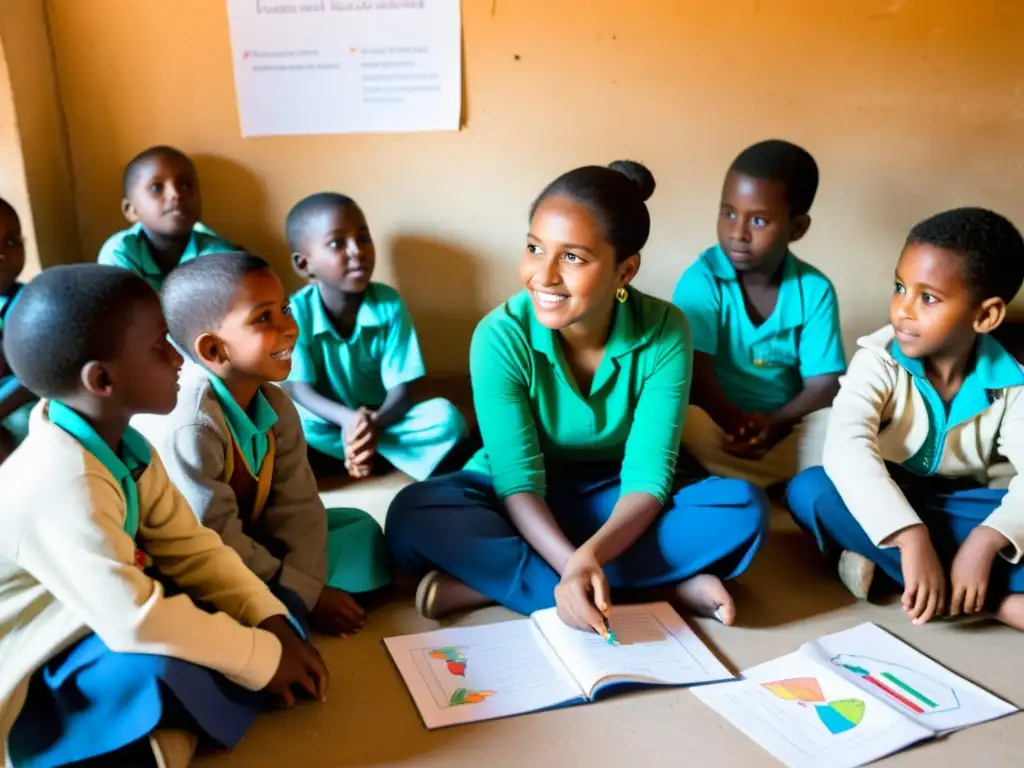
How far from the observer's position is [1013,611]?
138 centimetres

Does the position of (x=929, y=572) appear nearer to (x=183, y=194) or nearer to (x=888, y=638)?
(x=888, y=638)

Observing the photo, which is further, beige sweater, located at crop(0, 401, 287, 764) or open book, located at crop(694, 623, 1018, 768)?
open book, located at crop(694, 623, 1018, 768)

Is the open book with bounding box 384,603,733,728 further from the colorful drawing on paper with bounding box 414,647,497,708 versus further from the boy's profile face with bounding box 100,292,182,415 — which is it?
the boy's profile face with bounding box 100,292,182,415

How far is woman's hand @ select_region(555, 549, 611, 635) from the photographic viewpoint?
127 centimetres

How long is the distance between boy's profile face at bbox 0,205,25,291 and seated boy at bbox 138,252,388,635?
66cm

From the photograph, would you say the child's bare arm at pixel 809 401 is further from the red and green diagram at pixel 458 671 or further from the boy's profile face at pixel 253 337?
the boy's profile face at pixel 253 337

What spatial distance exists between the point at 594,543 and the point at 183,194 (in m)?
1.30

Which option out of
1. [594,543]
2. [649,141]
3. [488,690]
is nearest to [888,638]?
[594,543]

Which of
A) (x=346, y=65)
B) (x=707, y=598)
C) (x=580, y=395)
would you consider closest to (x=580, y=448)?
(x=580, y=395)

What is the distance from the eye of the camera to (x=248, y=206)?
2.21 metres

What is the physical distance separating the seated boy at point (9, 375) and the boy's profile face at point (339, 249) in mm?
583

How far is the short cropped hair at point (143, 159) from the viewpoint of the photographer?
203 centimetres

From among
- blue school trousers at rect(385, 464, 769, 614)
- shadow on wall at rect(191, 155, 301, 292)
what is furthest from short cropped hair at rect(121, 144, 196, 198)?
blue school trousers at rect(385, 464, 769, 614)

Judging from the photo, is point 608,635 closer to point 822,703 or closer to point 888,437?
point 822,703
